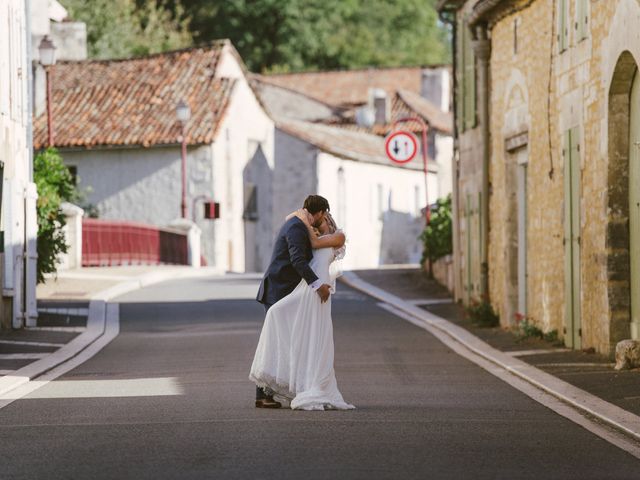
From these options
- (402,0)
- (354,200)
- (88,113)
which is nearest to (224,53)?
(88,113)

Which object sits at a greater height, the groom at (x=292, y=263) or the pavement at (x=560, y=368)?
the groom at (x=292, y=263)

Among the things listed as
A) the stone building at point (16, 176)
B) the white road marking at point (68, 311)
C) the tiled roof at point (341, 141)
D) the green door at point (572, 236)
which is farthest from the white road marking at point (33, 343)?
the tiled roof at point (341, 141)

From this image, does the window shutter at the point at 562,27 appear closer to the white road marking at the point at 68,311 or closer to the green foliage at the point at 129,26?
the white road marking at the point at 68,311

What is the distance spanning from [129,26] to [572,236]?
181 ft

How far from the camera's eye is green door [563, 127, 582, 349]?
19016 mm

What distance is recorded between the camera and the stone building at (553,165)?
17.5m

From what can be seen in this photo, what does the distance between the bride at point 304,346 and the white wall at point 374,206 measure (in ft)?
152

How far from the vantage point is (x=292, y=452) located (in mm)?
9992

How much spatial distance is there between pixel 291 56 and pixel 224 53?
83.4ft

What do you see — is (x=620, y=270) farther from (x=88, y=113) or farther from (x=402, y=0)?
(x=402, y=0)

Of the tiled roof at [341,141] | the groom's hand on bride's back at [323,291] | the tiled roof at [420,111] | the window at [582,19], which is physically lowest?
the groom's hand on bride's back at [323,291]

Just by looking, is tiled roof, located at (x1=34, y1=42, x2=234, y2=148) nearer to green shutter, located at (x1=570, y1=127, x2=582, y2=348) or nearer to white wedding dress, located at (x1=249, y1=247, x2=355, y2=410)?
green shutter, located at (x1=570, y1=127, x2=582, y2=348)

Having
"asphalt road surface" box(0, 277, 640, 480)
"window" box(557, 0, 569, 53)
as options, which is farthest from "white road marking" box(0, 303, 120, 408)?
"window" box(557, 0, 569, 53)

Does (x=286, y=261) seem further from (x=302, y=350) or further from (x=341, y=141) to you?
(x=341, y=141)
